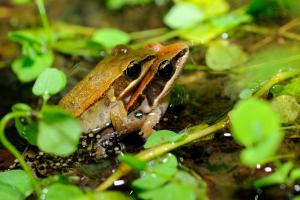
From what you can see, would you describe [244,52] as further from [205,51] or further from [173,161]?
[173,161]

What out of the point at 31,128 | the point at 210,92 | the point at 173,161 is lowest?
the point at 210,92

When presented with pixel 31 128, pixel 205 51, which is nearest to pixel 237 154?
pixel 31 128

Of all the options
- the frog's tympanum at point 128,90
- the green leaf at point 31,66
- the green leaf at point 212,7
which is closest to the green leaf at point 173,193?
the frog's tympanum at point 128,90

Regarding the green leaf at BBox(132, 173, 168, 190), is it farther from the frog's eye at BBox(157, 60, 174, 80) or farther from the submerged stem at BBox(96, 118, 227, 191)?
Answer: the frog's eye at BBox(157, 60, 174, 80)

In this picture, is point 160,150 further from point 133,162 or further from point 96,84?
point 96,84

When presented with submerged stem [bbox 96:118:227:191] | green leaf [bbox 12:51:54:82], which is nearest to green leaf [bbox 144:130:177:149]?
submerged stem [bbox 96:118:227:191]
